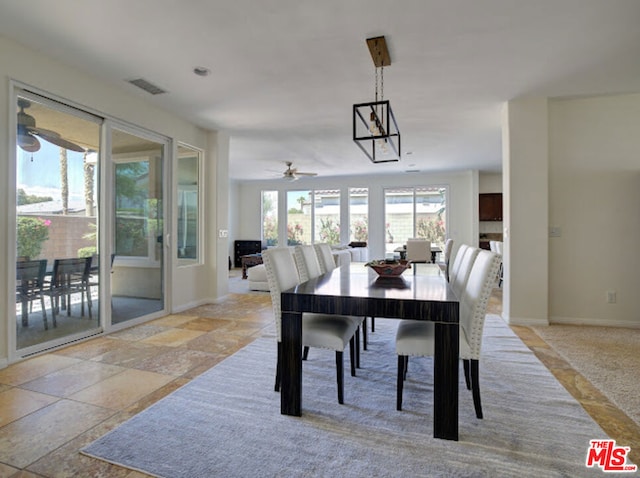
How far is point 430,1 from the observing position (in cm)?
228

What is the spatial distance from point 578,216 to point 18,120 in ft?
19.0

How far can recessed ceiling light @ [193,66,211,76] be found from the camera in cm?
325

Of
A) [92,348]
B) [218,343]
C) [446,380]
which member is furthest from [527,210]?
[92,348]

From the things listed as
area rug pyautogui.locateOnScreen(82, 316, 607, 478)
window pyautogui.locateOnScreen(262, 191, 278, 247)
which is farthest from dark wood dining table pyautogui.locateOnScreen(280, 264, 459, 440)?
window pyautogui.locateOnScreen(262, 191, 278, 247)

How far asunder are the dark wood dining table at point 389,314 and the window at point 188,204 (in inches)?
125

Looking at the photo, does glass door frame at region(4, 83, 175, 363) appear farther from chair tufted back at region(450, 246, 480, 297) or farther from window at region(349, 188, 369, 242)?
window at region(349, 188, 369, 242)

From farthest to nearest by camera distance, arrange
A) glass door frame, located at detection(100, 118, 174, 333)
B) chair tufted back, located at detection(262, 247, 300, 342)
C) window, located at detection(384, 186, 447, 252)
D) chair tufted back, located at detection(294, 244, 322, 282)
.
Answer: window, located at detection(384, 186, 447, 252) → glass door frame, located at detection(100, 118, 174, 333) → chair tufted back, located at detection(294, 244, 322, 282) → chair tufted back, located at detection(262, 247, 300, 342)

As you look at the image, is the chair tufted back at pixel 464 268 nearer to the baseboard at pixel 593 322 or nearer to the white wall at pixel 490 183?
the baseboard at pixel 593 322

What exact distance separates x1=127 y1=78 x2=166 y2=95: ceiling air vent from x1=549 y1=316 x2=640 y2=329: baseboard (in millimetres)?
5213

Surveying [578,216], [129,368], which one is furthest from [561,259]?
[129,368]

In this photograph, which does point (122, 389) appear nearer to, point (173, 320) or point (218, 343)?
point (218, 343)

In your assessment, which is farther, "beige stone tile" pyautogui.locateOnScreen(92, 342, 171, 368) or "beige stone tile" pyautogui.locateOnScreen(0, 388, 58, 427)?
"beige stone tile" pyautogui.locateOnScreen(92, 342, 171, 368)

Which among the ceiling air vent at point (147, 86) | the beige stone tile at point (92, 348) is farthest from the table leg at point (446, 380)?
the ceiling air vent at point (147, 86)

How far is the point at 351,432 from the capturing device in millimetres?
1850
